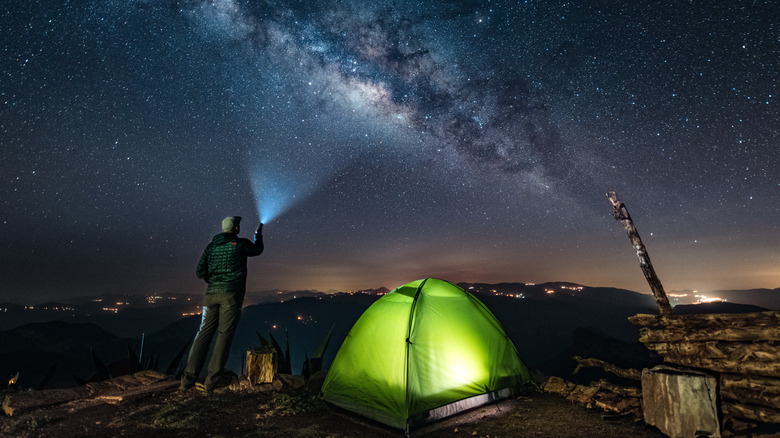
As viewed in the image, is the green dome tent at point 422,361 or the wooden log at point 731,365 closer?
the wooden log at point 731,365

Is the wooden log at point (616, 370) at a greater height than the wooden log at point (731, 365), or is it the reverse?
the wooden log at point (731, 365)

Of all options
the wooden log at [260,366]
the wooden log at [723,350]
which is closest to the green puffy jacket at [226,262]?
the wooden log at [260,366]

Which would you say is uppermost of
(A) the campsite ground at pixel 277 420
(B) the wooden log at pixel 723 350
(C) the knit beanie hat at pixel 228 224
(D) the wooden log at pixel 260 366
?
(C) the knit beanie hat at pixel 228 224

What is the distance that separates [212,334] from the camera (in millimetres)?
6387

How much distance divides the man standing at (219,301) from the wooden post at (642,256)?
697 cm

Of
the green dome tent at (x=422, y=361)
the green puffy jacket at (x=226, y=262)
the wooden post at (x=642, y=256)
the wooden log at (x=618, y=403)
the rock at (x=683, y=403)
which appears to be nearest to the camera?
the rock at (x=683, y=403)

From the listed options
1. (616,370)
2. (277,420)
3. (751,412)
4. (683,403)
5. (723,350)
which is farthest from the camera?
(616,370)

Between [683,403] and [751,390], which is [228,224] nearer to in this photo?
[683,403]

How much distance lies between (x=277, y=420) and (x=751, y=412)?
20.4 feet

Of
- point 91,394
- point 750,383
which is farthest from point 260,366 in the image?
point 750,383

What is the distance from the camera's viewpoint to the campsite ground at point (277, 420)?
14.8 feet

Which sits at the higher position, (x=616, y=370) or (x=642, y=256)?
(x=642, y=256)

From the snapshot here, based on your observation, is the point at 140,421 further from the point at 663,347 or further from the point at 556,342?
the point at 556,342

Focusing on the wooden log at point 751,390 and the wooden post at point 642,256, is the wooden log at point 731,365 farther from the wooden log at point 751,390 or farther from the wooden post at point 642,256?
the wooden post at point 642,256
